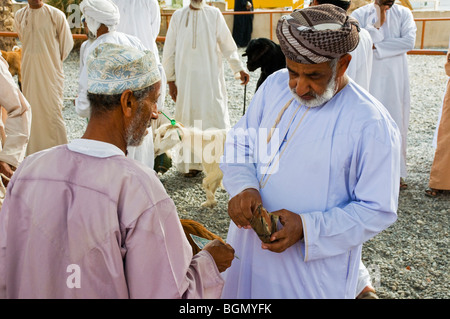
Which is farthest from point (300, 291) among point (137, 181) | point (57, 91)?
point (57, 91)

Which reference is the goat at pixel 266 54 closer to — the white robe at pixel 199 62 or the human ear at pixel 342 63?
the white robe at pixel 199 62

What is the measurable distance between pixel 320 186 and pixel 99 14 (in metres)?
2.67

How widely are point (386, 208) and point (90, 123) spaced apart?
1174mm

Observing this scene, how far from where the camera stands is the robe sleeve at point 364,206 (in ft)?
6.38

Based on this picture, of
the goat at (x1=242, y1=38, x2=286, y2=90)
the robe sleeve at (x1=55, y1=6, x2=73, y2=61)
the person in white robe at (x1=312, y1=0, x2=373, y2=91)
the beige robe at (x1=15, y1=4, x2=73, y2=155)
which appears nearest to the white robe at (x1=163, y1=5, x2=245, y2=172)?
the goat at (x1=242, y1=38, x2=286, y2=90)

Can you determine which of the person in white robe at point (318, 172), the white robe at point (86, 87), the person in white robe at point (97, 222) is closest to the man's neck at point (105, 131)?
the person in white robe at point (97, 222)

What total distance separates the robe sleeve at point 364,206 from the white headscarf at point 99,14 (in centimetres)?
270

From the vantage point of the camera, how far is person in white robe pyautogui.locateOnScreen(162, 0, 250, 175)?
576 cm

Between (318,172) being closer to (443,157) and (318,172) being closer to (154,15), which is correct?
(443,157)

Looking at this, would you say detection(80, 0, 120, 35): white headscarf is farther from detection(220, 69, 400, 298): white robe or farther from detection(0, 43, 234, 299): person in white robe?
detection(0, 43, 234, 299): person in white robe

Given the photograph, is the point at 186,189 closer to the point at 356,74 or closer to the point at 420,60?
the point at 356,74

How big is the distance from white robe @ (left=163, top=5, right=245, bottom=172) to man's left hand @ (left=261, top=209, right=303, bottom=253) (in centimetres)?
367

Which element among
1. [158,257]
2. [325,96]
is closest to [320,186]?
[325,96]

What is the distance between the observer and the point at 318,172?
2057 mm
